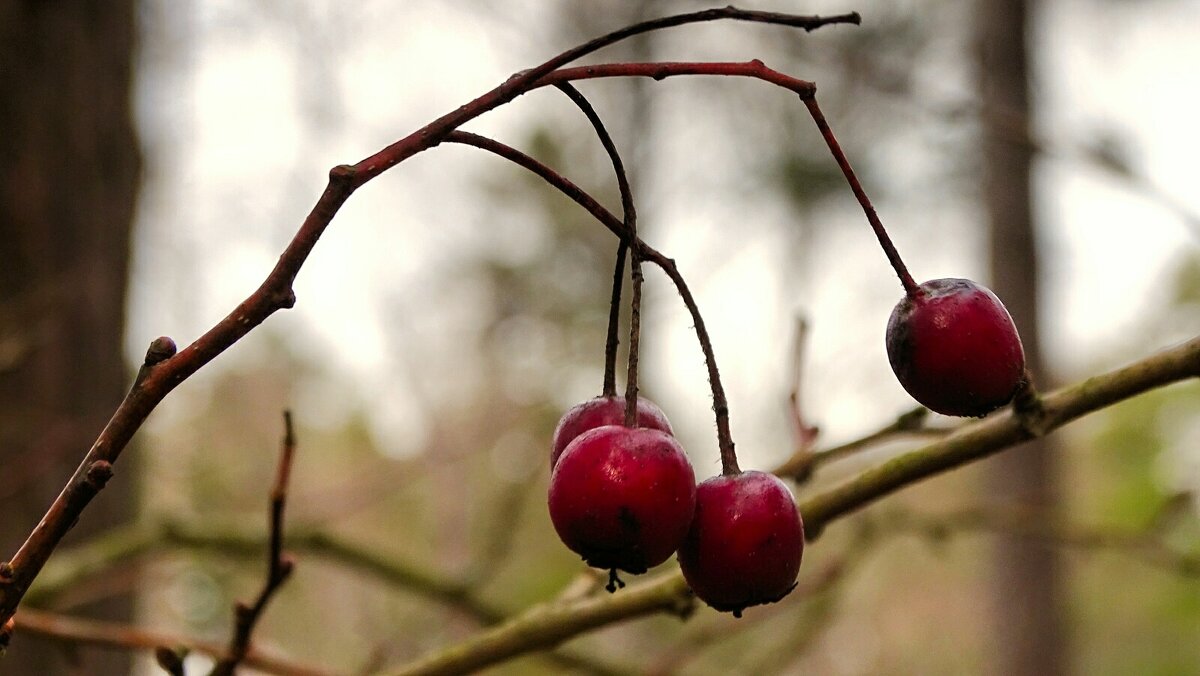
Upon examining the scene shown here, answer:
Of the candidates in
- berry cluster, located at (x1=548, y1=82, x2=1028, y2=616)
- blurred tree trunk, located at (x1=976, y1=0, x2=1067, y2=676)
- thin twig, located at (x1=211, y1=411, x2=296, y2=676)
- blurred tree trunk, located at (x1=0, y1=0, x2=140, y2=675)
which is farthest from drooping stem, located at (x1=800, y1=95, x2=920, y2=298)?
blurred tree trunk, located at (x1=976, y1=0, x2=1067, y2=676)

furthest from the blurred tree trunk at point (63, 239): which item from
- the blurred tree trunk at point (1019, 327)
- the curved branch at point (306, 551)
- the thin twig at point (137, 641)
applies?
the blurred tree trunk at point (1019, 327)

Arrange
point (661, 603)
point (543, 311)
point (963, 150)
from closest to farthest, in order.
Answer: point (661, 603), point (963, 150), point (543, 311)

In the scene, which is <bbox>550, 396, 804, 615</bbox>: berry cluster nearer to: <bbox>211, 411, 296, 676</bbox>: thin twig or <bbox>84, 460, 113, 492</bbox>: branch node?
<bbox>84, 460, 113, 492</bbox>: branch node

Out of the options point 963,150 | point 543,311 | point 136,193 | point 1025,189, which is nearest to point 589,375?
point 543,311

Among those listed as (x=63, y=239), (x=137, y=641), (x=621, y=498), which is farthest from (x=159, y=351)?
(x=63, y=239)

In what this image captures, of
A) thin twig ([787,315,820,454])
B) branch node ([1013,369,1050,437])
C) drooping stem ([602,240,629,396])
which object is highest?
drooping stem ([602,240,629,396])

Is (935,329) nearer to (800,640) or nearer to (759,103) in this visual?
(800,640)
